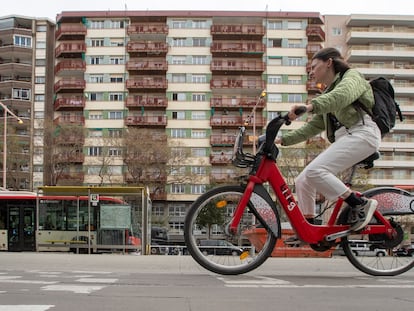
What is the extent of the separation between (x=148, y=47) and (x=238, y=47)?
40.5 ft

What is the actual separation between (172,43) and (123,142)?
23964 mm

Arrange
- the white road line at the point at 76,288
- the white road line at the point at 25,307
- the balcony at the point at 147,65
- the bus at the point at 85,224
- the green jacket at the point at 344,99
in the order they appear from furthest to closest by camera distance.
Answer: the balcony at the point at 147,65 → the bus at the point at 85,224 → the green jacket at the point at 344,99 → the white road line at the point at 76,288 → the white road line at the point at 25,307

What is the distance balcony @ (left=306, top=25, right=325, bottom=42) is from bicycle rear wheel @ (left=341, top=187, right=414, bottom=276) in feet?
249

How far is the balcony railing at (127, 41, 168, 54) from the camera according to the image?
7781 centimetres

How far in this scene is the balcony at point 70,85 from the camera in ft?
254

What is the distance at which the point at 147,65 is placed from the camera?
77.8 m

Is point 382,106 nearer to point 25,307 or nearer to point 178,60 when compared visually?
point 25,307

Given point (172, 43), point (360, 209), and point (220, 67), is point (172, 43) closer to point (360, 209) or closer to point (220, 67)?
point (220, 67)

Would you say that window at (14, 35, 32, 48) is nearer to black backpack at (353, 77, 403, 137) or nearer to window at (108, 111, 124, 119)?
window at (108, 111, 124, 119)

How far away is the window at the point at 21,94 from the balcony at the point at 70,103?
17.8 ft

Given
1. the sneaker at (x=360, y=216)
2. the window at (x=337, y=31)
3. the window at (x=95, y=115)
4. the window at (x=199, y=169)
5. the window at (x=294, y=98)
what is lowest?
A: the sneaker at (x=360, y=216)

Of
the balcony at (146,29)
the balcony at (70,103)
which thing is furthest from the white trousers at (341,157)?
the balcony at (146,29)

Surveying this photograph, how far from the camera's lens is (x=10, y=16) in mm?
81500

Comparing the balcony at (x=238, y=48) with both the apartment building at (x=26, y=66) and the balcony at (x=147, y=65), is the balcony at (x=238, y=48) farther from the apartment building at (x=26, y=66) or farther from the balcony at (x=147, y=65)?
the apartment building at (x=26, y=66)
